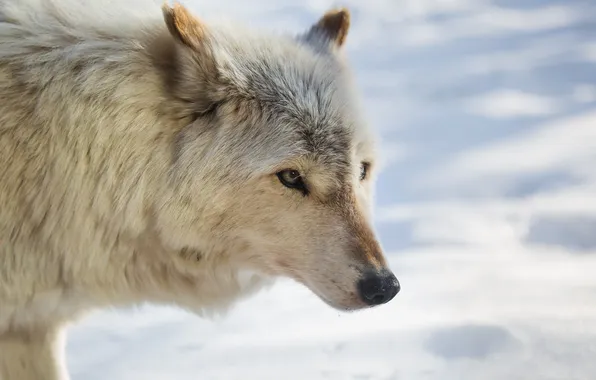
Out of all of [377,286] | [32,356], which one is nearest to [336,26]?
[377,286]

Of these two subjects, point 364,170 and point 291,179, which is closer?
point 291,179

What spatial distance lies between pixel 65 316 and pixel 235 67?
5.52 ft

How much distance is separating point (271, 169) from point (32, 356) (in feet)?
6.06

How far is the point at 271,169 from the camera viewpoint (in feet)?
12.1

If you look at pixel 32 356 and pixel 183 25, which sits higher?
pixel 183 25

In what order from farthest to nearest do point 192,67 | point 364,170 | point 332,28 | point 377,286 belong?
point 332,28 < point 364,170 < point 192,67 < point 377,286

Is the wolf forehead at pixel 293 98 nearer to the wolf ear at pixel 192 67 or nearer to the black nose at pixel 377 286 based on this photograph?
the wolf ear at pixel 192 67

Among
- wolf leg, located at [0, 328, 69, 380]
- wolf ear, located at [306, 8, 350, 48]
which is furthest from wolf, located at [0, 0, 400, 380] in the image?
wolf leg, located at [0, 328, 69, 380]

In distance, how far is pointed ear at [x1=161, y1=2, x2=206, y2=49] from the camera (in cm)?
365

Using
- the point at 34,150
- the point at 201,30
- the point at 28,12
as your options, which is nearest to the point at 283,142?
the point at 201,30

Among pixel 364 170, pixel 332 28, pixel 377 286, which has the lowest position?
pixel 377 286

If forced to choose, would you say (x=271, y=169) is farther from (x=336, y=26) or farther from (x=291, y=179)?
(x=336, y=26)

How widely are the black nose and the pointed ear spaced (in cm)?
127

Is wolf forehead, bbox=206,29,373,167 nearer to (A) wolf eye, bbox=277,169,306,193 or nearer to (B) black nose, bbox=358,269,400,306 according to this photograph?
(A) wolf eye, bbox=277,169,306,193
